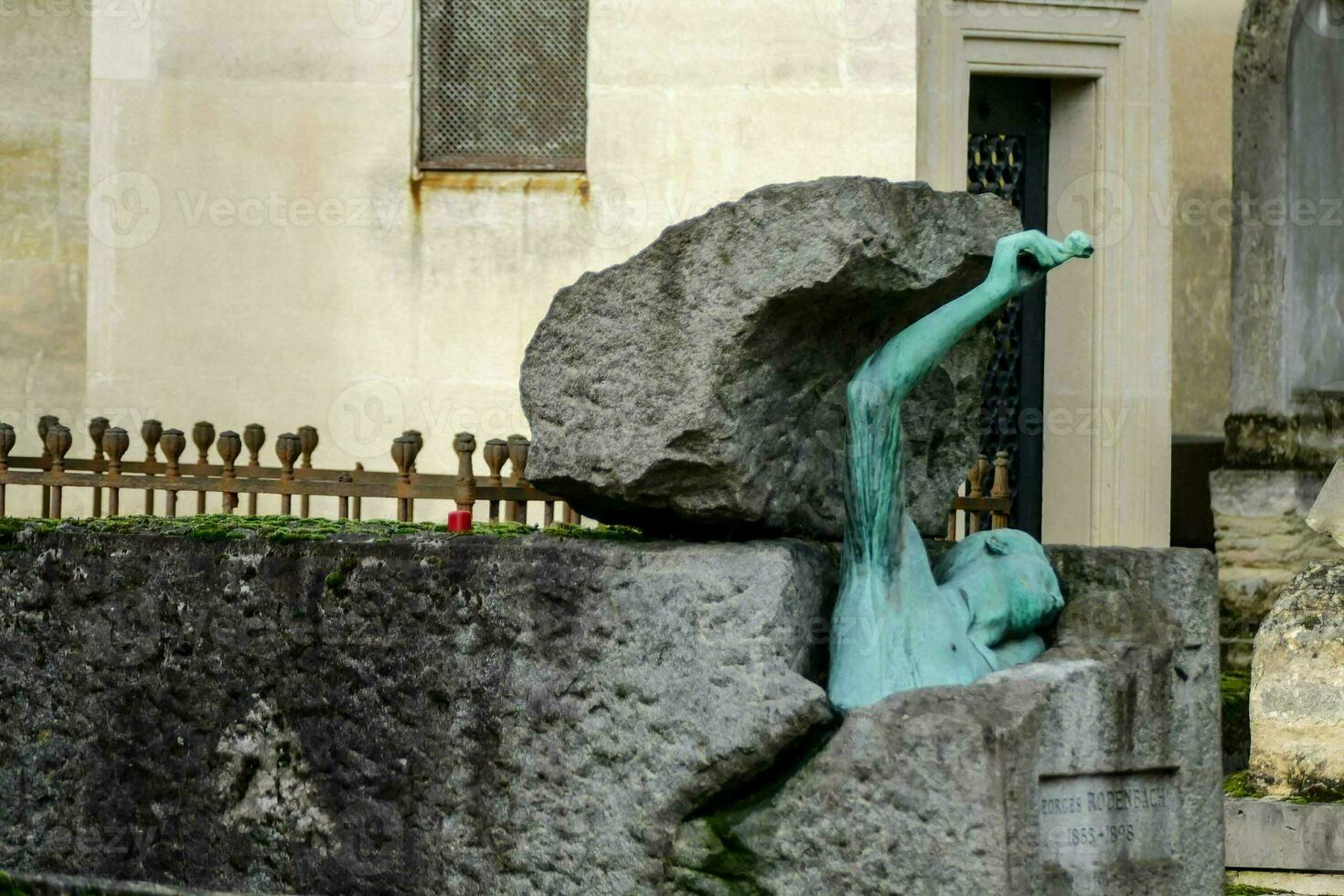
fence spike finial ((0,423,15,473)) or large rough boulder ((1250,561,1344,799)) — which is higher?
fence spike finial ((0,423,15,473))

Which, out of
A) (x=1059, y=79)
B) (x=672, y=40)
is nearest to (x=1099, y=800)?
(x=672, y=40)

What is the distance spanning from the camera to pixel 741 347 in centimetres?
357

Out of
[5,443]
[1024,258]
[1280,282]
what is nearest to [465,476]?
[5,443]

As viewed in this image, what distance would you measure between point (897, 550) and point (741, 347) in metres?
0.47

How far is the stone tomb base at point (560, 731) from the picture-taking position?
3402mm

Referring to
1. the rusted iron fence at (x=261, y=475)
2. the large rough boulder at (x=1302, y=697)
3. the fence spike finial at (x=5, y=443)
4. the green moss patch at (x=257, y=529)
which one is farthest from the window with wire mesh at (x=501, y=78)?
the green moss patch at (x=257, y=529)

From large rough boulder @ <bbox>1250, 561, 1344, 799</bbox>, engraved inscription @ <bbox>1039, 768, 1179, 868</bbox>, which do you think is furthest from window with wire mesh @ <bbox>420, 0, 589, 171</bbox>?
engraved inscription @ <bbox>1039, 768, 1179, 868</bbox>

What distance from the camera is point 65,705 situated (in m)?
4.13

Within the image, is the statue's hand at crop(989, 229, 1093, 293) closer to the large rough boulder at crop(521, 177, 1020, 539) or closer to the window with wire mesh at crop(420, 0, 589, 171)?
the large rough boulder at crop(521, 177, 1020, 539)

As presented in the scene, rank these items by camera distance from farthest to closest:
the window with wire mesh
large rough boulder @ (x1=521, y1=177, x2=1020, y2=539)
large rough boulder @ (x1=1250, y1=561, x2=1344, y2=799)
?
the window with wire mesh
large rough boulder @ (x1=1250, y1=561, x2=1344, y2=799)
large rough boulder @ (x1=521, y1=177, x2=1020, y2=539)

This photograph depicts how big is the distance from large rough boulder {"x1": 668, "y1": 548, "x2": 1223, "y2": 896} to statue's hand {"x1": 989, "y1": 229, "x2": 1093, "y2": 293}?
680 mm

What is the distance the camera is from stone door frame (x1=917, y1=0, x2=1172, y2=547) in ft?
31.2

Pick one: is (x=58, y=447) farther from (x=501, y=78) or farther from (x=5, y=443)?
(x=501, y=78)

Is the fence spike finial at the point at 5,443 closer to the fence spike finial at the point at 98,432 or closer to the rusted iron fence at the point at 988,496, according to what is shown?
the fence spike finial at the point at 98,432
